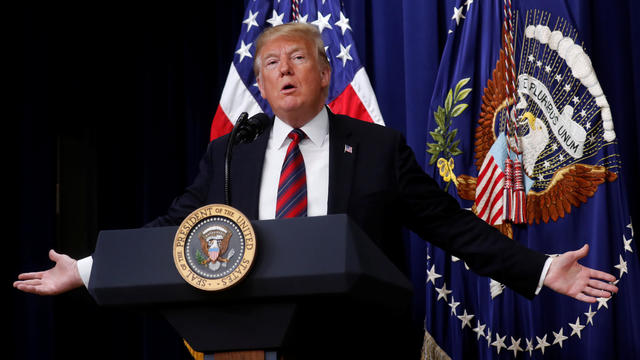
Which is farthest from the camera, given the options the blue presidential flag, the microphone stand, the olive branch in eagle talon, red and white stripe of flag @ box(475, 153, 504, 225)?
the olive branch in eagle talon

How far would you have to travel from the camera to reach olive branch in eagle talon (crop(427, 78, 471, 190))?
2.79 meters

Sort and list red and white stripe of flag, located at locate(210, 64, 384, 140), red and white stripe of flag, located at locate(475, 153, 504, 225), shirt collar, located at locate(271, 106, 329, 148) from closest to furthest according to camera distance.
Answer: shirt collar, located at locate(271, 106, 329, 148), red and white stripe of flag, located at locate(475, 153, 504, 225), red and white stripe of flag, located at locate(210, 64, 384, 140)

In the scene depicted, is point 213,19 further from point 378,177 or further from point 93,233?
point 378,177

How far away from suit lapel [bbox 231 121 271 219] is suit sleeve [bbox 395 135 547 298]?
382 millimetres

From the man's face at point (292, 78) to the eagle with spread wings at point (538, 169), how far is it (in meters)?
0.89

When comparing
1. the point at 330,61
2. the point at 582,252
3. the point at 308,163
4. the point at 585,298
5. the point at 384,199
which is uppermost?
the point at 330,61

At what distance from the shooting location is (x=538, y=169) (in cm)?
262

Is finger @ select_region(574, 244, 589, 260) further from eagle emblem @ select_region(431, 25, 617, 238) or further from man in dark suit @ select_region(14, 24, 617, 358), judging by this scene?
eagle emblem @ select_region(431, 25, 617, 238)

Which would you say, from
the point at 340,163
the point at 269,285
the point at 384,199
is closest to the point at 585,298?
the point at 384,199

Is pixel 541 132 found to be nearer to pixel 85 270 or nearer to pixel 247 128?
pixel 247 128

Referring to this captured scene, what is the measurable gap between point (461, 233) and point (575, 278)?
322 mm

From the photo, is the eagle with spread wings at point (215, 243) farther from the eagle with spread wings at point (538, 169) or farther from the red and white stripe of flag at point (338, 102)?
the red and white stripe of flag at point (338, 102)

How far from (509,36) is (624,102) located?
0.50m

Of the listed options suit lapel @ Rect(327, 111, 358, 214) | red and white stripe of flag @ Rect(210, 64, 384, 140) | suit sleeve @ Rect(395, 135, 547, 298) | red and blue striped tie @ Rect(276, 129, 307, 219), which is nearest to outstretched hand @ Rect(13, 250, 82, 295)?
red and blue striped tie @ Rect(276, 129, 307, 219)
